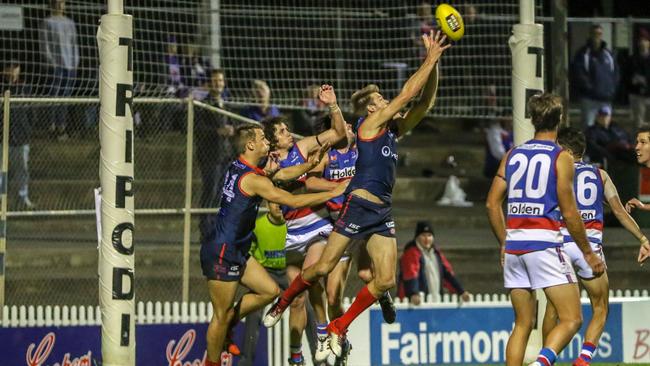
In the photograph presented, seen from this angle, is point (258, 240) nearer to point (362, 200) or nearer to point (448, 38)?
point (362, 200)

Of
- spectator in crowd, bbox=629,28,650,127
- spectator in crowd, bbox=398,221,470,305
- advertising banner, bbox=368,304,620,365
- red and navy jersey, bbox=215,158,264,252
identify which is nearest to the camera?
red and navy jersey, bbox=215,158,264,252

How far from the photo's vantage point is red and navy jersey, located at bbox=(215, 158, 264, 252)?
1330 cm

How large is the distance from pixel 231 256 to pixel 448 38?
264cm

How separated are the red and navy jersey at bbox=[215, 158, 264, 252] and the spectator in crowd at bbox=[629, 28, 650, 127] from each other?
12.3 metres

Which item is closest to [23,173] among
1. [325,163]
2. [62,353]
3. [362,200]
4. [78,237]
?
[78,237]

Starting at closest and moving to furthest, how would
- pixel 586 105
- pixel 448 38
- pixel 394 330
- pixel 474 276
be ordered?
pixel 448 38 → pixel 394 330 → pixel 474 276 → pixel 586 105

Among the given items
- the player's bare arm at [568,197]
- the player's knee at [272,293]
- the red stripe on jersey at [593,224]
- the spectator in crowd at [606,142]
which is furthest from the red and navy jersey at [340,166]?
the spectator in crowd at [606,142]

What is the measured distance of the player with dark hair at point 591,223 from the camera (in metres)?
12.9

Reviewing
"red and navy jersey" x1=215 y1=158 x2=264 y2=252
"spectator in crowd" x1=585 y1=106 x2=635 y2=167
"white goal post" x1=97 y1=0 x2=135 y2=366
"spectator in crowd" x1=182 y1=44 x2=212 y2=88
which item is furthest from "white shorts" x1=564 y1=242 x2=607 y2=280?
"spectator in crowd" x1=182 y1=44 x2=212 y2=88

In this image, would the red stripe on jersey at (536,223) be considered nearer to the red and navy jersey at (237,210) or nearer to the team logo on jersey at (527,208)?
the team logo on jersey at (527,208)

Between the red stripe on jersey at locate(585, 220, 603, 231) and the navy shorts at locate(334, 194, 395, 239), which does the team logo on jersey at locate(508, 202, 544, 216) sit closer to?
the navy shorts at locate(334, 194, 395, 239)

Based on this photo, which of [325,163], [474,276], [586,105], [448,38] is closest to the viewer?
[448,38]

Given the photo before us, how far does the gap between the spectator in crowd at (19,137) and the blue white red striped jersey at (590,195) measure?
25.3ft

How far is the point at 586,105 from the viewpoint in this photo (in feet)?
76.0
